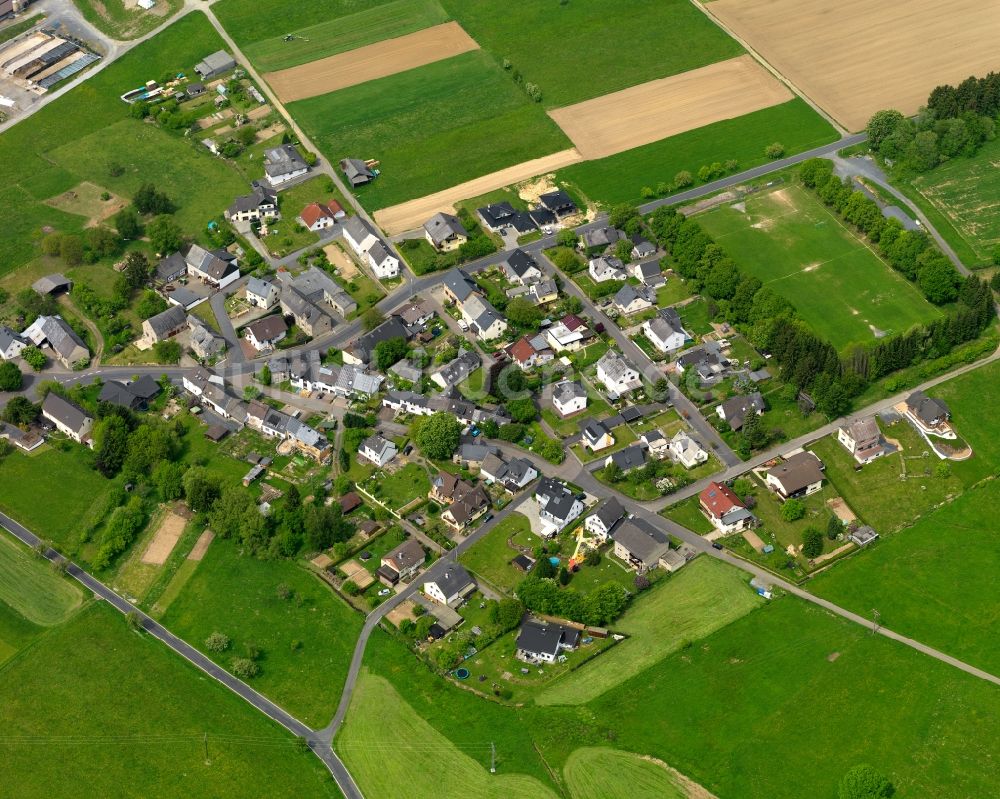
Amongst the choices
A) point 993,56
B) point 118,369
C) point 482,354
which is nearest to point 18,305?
point 118,369

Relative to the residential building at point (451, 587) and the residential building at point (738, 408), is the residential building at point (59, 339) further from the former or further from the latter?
the residential building at point (738, 408)

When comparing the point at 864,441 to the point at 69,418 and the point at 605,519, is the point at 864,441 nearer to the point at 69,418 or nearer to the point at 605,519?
the point at 605,519

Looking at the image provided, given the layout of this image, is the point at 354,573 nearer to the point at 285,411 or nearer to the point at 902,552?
the point at 285,411

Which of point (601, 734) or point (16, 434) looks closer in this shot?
point (601, 734)

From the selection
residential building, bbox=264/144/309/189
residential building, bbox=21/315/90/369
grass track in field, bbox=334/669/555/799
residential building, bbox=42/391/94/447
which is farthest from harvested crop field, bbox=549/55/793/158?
grass track in field, bbox=334/669/555/799

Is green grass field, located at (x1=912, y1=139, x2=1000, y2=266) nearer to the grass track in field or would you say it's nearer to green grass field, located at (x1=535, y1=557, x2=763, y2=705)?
green grass field, located at (x1=535, y1=557, x2=763, y2=705)

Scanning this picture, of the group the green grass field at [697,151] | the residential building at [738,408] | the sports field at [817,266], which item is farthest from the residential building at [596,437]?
the green grass field at [697,151]
